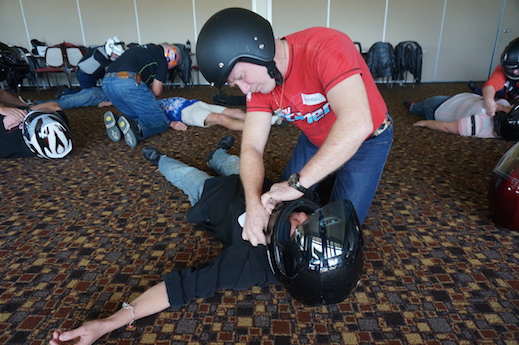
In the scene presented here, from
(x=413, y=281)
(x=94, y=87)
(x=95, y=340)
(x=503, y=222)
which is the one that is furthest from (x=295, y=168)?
(x=94, y=87)

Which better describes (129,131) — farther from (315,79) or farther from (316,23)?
(316,23)

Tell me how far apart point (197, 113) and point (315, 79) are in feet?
8.19

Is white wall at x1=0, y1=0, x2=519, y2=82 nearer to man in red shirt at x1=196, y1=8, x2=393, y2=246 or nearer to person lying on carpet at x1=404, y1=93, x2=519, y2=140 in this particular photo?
person lying on carpet at x1=404, y1=93, x2=519, y2=140

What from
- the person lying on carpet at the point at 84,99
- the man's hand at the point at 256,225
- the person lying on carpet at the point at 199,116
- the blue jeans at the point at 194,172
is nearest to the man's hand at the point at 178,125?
the person lying on carpet at the point at 199,116

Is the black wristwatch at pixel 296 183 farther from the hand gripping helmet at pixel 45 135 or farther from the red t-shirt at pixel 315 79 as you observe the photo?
the hand gripping helmet at pixel 45 135

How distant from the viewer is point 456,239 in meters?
1.54

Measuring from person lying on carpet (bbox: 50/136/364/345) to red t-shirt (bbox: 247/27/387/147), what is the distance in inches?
16.4

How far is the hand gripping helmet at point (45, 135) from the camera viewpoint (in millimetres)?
2533

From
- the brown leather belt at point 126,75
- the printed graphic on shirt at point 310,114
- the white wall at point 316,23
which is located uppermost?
the white wall at point 316,23

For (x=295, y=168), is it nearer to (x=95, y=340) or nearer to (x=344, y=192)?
(x=344, y=192)

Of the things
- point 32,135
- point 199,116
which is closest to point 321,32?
point 32,135

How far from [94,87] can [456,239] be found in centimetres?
484

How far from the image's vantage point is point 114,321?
1.04 m

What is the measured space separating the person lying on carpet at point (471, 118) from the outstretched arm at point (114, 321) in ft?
9.81
